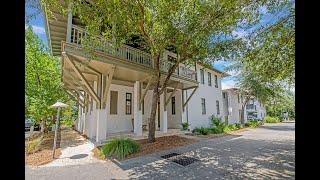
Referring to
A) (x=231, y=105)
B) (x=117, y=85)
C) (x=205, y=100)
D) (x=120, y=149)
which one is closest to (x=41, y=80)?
(x=117, y=85)

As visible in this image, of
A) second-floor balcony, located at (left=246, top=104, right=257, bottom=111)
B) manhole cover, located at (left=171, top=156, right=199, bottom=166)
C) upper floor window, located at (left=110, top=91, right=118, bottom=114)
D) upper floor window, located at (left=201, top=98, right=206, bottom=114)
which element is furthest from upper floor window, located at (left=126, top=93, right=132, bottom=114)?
second-floor balcony, located at (left=246, top=104, right=257, bottom=111)

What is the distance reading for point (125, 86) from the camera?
15766 mm

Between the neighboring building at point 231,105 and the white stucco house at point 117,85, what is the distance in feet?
19.5

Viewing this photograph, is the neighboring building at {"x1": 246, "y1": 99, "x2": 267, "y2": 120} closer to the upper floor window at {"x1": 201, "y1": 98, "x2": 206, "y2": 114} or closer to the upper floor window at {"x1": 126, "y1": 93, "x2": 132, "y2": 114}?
the upper floor window at {"x1": 201, "y1": 98, "x2": 206, "y2": 114}

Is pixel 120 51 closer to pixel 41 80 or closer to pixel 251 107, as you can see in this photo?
pixel 41 80

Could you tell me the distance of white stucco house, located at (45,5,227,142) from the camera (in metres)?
10.4

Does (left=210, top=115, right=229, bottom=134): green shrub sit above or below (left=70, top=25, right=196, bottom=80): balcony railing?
below

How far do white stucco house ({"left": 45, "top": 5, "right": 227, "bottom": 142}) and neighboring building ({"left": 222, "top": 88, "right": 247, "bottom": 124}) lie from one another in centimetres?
596

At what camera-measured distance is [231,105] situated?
31781 millimetres

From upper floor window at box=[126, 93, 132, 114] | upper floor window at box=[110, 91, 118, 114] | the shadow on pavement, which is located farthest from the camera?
upper floor window at box=[126, 93, 132, 114]

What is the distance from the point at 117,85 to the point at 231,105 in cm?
2081

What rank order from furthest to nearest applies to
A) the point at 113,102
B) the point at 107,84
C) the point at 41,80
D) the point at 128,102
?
the point at 41,80
the point at 128,102
the point at 113,102
the point at 107,84

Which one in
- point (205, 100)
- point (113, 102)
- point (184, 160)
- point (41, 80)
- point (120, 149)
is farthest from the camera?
point (205, 100)

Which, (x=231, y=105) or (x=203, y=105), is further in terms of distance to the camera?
(x=231, y=105)
